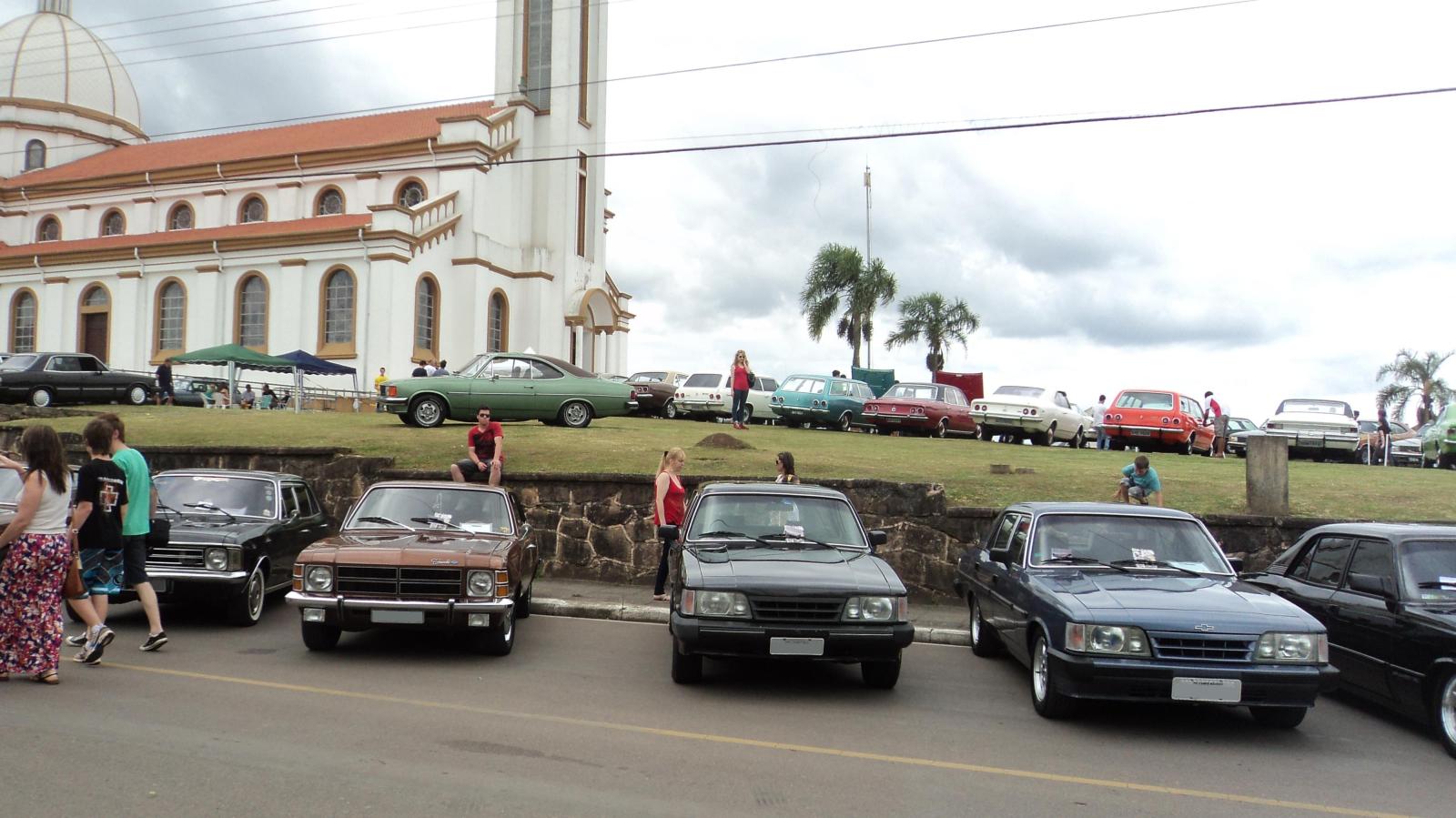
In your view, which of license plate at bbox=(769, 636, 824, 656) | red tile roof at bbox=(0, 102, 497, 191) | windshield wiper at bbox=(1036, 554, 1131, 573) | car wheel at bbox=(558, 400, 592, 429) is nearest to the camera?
license plate at bbox=(769, 636, 824, 656)

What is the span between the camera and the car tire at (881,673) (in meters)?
7.54

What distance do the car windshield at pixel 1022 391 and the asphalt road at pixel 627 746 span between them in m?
17.2

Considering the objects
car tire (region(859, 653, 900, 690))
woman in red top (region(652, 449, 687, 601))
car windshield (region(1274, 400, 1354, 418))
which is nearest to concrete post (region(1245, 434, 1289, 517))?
woman in red top (region(652, 449, 687, 601))

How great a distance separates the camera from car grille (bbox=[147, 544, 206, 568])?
30.1 feet

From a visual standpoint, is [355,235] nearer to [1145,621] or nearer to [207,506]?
[207,506]

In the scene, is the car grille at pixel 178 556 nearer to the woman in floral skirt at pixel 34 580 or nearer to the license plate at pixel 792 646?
the woman in floral skirt at pixel 34 580

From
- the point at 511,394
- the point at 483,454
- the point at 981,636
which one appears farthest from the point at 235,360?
the point at 981,636

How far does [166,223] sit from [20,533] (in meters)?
49.3

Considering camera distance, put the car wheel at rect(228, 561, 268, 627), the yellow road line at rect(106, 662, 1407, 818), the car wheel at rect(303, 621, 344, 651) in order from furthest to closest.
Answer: the car wheel at rect(228, 561, 268, 627)
the car wheel at rect(303, 621, 344, 651)
the yellow road line at rect(106, 662, 1407, 818)

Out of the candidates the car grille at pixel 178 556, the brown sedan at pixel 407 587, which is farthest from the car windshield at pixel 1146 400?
the car grille at pixel 178 556

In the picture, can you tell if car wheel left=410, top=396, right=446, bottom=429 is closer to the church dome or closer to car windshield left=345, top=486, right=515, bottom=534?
car windshield left=345, top=486, right=515, bottom=534

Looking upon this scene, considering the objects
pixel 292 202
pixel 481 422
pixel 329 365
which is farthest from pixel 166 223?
pixel 481 422

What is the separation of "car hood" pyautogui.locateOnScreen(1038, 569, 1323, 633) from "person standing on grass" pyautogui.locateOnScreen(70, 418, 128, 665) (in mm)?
6625

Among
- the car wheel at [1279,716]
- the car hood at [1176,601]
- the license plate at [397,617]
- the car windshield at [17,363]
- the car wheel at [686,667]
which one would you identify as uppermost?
the car windshield at [17,363]
